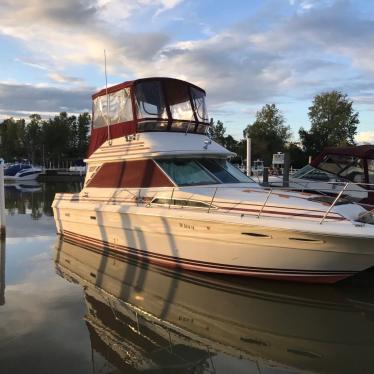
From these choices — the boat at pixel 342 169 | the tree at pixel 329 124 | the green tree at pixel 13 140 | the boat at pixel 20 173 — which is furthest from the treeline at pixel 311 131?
the boat at pixel 342 169

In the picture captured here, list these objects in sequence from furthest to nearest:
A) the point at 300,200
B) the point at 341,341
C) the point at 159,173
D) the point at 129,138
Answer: the point at 129,138 < the point at 159,173 < the point at 300,200 < the point at 341,341

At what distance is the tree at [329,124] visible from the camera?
5909 centimetres

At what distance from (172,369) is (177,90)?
7.75m

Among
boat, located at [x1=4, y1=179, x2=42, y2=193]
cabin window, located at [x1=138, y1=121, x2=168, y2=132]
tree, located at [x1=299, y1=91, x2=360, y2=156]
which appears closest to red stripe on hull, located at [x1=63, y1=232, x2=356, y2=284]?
cabin window, located at [x1=138, y1=121, x2=168, y2=132]

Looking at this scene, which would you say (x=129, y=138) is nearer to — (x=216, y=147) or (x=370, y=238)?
(x=216, y=147)

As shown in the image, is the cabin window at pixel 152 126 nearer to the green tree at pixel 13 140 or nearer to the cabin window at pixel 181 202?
the cabin window at pixel 181 202

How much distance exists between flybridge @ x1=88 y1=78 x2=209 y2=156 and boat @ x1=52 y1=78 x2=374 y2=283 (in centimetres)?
2

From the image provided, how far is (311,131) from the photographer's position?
61312 millimetres

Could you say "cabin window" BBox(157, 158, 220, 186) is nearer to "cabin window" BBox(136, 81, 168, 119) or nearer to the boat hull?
the boat hull

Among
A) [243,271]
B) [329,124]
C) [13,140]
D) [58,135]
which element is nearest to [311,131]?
[329,124]

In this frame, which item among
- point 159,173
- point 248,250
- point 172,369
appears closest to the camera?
point 172,369

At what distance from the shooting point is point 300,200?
8.59 m

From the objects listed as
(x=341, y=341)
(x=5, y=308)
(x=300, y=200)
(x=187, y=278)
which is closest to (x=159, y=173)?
(x=187, y=278)

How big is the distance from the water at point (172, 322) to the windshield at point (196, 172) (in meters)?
2.00
